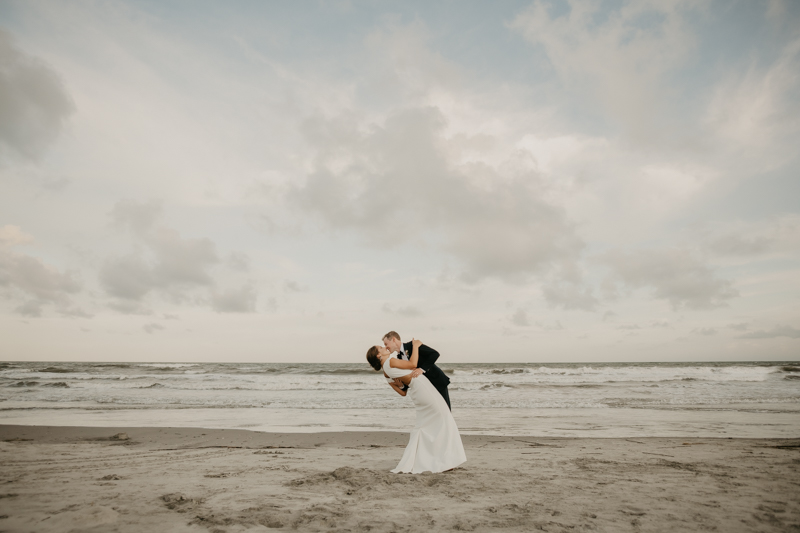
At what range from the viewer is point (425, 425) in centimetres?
623

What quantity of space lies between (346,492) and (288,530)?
128 centimetres

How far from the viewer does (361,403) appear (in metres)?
16.9

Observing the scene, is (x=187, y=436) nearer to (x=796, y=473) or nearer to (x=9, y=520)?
(x=9, y=520)

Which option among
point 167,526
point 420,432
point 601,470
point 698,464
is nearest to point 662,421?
point 698,464

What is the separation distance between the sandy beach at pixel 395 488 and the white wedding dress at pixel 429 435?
261 millimetres

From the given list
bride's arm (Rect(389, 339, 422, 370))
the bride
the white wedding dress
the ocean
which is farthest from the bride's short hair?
the ocean

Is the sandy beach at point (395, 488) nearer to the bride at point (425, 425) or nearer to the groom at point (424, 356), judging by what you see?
the bride at point (425, 425)

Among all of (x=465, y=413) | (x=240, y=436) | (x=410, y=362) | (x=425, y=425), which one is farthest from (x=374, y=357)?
(x=465, y=413)

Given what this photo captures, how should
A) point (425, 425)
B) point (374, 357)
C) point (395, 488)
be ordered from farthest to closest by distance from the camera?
point (425, 425) < point (374, 357) < point (395, 488)

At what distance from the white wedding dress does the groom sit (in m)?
0.12

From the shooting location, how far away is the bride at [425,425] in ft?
19.4

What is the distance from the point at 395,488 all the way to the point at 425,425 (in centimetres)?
127

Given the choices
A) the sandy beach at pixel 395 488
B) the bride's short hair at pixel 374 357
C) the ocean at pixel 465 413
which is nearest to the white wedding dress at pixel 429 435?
the bride's short hair at pixel 374 357

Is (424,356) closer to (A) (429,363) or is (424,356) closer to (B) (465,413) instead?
(A) (429,363)
